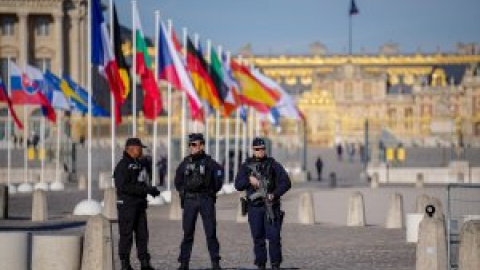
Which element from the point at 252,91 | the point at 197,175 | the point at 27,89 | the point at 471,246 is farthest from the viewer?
the point at 252,91

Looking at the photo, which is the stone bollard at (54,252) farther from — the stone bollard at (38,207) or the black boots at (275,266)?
the stone bollard at (38,207)

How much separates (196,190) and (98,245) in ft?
7.97

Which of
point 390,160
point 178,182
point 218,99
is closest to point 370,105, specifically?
point 390,160

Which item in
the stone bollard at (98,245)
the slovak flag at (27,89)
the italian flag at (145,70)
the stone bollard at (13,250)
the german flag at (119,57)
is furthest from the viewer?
the slovak flag at (27,89)

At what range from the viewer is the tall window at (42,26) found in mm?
91562

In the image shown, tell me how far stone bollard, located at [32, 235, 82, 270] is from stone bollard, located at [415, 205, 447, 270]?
12.5 ft

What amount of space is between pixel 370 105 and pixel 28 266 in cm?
13657

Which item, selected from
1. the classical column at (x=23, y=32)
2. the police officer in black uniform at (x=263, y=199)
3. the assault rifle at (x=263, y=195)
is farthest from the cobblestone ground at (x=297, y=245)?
the classical column at (x=23, y=32)

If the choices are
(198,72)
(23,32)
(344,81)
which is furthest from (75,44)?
(344,81)

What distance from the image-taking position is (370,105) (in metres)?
151

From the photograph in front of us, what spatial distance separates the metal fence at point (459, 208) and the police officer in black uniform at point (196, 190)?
2847mm

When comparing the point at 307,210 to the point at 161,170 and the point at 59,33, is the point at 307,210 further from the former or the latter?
the point at 59,33

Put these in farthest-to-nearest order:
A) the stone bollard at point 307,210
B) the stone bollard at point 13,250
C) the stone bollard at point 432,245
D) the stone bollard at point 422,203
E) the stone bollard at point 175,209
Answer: the stone bollard at point 175,209 < the stone bollard at point 307,210 < the stone bollard at point 422,203 < the stone bollard at point 432,245 < the stone bollard at point 13,250

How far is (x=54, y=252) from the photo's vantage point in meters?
15.6
